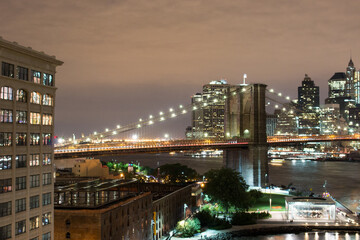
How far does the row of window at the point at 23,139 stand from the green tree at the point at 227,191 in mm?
26690

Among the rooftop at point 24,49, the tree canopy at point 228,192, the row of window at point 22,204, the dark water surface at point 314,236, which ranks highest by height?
the rooftop at point 24,49

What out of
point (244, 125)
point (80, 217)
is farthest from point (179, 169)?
point (80, 217)

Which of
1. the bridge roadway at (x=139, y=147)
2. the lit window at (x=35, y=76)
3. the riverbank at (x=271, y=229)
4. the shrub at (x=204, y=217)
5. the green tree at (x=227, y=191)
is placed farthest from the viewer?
the bridge roadway at (x=139, y=147)

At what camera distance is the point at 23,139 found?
1995 cm

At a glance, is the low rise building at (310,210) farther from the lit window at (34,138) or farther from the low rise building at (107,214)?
the lit window at (34,138)

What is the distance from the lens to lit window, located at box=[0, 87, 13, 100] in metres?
18.9

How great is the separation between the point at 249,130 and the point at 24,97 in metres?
49.9

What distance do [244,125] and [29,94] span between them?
50.7 meters

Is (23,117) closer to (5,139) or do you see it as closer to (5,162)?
(5,139)

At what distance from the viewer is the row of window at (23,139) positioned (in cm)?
1894

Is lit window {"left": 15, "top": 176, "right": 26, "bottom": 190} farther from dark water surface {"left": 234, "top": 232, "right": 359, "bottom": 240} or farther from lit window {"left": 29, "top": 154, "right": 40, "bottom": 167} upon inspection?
dark water surface {"left": 234, "top": 232, "right": 359, "bottom": 240}

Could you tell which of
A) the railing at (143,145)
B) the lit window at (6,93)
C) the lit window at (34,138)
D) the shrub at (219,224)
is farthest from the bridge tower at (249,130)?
the lit window at (6,93)

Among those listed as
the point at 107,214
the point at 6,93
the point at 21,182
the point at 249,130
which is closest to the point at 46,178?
the point at 21,182

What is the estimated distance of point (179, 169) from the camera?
2697 inches
